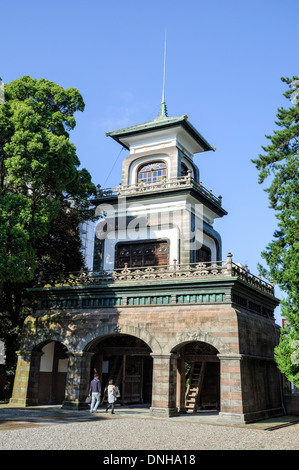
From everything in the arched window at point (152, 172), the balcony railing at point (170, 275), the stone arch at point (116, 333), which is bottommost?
the stone arch at point (116, 333)

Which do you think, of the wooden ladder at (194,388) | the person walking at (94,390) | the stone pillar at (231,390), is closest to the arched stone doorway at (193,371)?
the wooden ladder at (194,388)

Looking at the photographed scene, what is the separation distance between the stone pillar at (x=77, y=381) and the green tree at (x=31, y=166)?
441 centimetres

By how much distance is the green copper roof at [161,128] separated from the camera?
85.2ft

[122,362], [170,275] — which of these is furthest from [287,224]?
[122,362]

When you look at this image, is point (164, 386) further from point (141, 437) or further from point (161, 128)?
point (161, 128)

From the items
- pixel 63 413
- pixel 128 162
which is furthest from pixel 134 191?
pixel 63 413

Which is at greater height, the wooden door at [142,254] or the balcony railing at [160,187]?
the balcony railing at [160,187]

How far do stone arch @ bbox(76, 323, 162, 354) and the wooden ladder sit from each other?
3575 mm

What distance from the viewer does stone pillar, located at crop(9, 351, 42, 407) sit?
2095 centimetres

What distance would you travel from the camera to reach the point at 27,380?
21.2m

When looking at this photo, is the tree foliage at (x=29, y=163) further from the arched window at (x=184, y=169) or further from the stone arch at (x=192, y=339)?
the arched window at (x=184, y=169)

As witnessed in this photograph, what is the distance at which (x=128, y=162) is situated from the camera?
27203mm

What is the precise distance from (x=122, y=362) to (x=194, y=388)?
3892mm

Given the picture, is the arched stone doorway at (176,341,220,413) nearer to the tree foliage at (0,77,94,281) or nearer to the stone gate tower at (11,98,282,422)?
the stone gate tower at (11,98,282,422)
